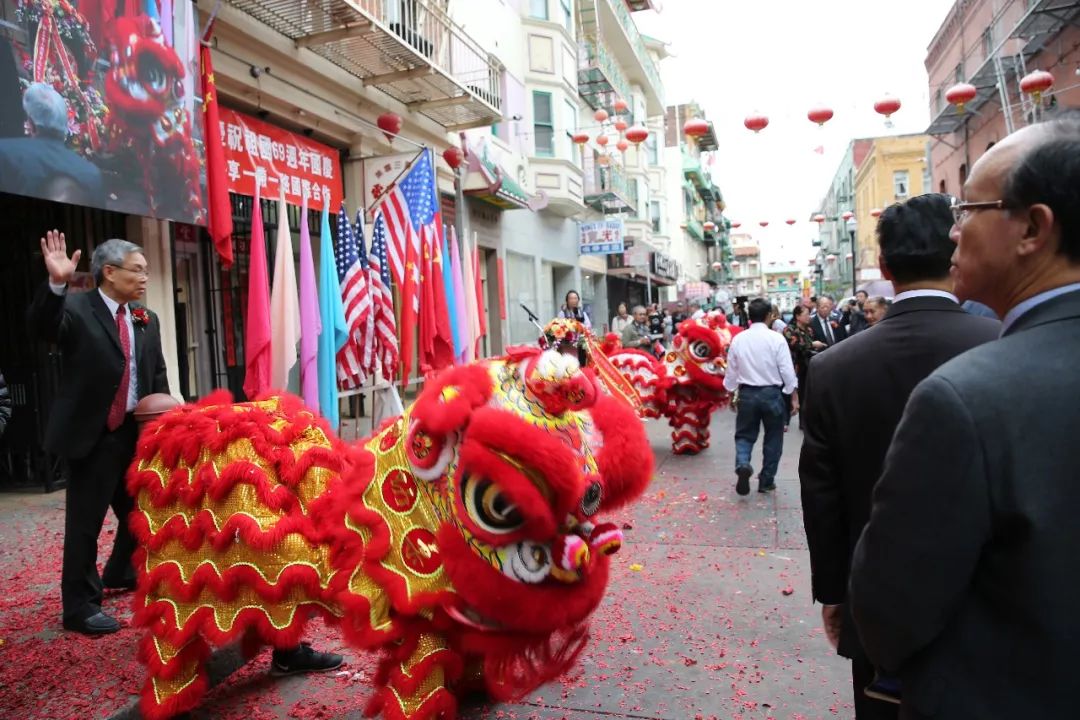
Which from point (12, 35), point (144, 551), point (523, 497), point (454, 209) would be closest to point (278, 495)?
point (144, 551)

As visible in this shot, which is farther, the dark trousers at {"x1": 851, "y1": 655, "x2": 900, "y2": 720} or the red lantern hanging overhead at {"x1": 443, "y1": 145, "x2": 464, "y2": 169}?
the red lantern hanging overhead at {"x1": 443, "y1": 145, "x2": 464, "y2": 169}

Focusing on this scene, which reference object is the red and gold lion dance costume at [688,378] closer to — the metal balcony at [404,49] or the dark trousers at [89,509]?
the metal balcony at [404,49]

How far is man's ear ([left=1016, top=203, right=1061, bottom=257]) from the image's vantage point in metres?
1.32

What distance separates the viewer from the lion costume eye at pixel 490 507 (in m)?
2.16

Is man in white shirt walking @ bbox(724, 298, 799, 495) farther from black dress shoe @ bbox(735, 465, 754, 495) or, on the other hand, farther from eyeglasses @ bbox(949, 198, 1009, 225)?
eyeglasses @ bbox(949, 198, 1009, 225)

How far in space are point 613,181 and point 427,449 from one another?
24.7m

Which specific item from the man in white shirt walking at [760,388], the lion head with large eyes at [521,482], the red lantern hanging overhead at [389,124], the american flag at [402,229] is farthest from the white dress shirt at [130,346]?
the red lantern hanging overhead at [389,124]

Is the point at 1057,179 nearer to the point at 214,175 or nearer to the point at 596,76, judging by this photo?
the point at 214,175

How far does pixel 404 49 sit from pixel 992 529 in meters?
10.7

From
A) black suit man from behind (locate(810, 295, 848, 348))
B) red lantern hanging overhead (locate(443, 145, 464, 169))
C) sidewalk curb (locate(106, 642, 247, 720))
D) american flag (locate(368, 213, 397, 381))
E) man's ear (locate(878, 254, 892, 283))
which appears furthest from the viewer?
red lantern hanging overhead (locate(443, 145, 464, 169))

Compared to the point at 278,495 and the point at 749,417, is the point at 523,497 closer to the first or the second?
the point at 278,495

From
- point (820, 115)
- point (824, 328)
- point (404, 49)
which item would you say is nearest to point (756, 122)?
point (820, 115)

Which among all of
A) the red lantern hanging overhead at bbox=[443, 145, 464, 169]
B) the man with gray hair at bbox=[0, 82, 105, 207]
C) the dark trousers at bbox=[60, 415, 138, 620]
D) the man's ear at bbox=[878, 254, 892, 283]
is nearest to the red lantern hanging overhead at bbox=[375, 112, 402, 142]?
the red lantern hanging overhead at bbox=[443, 145, 464, 169]

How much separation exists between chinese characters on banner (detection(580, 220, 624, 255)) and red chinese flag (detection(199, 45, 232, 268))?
15.8 meters
